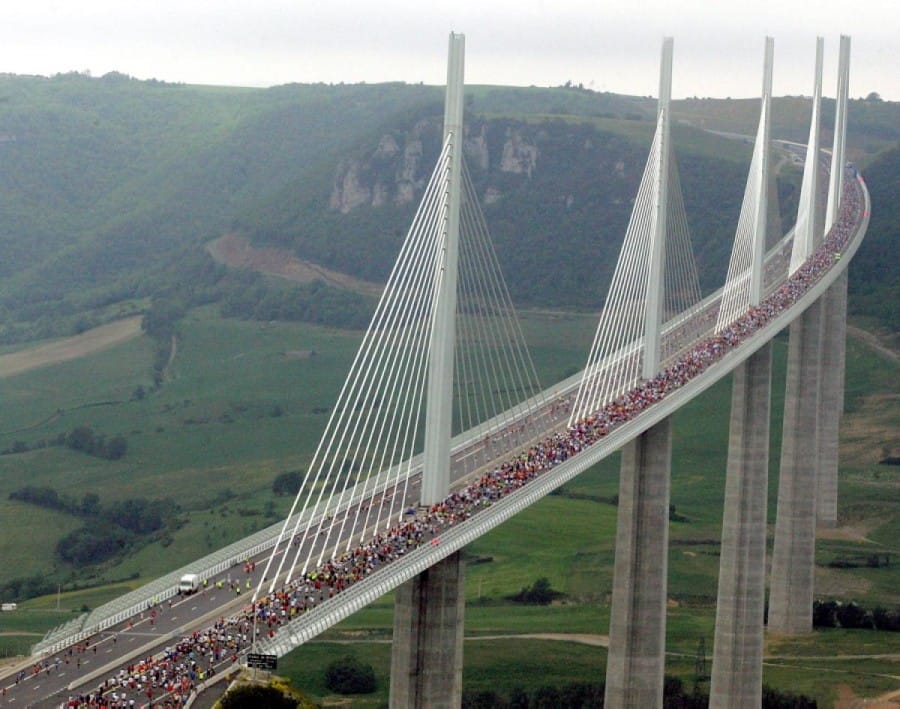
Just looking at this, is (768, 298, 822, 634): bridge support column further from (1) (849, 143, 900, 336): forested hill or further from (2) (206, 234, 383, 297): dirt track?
(2) (206, 234, 383, 297): dirt track

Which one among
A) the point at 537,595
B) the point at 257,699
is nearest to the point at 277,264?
the point at 537,595

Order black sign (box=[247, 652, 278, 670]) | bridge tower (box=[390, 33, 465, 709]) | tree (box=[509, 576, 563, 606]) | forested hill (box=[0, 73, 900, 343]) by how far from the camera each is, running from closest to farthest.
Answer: black sign (box=[247, 652, 278, 670]) → bridge tower (box=[390, 33, 465, 709]) → tree (box=[509, 576, 563, 606]) → forested hill (box=[0, 73, 900, 343])

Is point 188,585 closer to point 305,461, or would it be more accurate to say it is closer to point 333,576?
point 333,576

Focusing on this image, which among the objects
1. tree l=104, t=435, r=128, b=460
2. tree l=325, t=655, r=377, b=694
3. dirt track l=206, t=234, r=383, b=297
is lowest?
tree l=325, t=655, r=377, b=694

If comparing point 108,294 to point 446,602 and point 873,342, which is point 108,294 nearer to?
point 873,342

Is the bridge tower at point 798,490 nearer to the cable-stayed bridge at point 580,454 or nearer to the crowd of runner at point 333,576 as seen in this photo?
the cable-stayed bridge at point 580,454

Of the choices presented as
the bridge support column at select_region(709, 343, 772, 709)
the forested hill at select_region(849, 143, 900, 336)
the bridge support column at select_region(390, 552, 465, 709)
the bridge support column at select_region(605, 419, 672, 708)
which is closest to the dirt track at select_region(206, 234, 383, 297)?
the forested hill at select_region(849, 143, 900, 336)

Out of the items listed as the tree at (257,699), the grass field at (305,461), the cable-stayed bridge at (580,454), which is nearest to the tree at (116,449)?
the grass field at (305,461)

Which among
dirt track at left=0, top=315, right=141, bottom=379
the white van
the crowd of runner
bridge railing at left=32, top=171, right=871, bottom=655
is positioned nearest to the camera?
the crowd of runner
